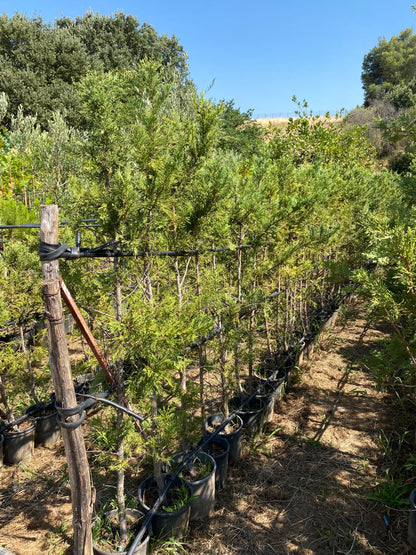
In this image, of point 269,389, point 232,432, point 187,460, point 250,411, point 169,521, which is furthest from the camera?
point 269,389

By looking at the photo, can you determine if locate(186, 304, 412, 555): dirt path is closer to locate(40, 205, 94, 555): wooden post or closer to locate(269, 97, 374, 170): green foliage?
locate(40, 205, 94, 555): wooden post

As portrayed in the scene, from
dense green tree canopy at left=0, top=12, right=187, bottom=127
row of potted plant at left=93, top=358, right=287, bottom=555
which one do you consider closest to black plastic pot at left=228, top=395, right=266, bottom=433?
row of potted plant at left=93, top=358, right=287, bottom=555

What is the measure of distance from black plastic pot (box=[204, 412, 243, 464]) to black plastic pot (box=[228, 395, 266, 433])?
0.10 m

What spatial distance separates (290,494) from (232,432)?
722 mm

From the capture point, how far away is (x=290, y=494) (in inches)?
123

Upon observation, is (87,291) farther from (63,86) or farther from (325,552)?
(63,86)

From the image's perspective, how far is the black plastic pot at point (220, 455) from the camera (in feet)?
10.3

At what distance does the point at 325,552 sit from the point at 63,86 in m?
22.5

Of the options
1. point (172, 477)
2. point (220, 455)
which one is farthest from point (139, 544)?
point (220, 455)

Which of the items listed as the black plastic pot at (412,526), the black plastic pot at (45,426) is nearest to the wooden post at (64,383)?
the black plastic pot at (45,426)

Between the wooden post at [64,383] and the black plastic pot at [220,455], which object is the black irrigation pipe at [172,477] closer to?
the black plastic pot at [220,455]

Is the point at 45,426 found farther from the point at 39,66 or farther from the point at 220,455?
the point at 39,66

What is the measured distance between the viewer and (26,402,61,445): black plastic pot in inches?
151

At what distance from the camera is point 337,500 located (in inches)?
119
